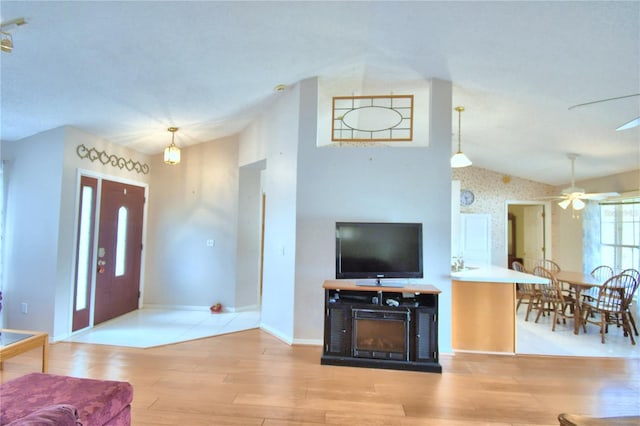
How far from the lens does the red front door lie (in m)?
4.47

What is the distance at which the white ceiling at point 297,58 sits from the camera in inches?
89.9

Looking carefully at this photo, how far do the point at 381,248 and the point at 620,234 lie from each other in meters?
5.01

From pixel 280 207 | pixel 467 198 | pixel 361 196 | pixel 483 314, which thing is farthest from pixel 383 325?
pixel 467 198

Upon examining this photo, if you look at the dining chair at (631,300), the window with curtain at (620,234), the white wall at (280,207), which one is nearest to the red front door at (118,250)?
the white wall at (280,207)

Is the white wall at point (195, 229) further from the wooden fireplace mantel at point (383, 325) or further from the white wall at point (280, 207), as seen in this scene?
the wooden fireplace mantel at point (383, 325)

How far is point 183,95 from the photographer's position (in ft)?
11.4

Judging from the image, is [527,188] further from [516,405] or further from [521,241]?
[516,405]

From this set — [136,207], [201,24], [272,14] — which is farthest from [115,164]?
[272,14]

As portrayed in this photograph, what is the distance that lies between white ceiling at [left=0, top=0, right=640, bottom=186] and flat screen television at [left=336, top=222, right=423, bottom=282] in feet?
5.80

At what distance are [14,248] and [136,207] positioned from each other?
5.27 ft

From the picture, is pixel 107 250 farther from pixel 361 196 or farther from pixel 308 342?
pixel 361 196

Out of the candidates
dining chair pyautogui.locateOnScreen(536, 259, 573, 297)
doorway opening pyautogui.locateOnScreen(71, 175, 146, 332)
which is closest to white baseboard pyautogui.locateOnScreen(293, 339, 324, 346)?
doorway opening pyautogui.locateOnScreen(71, 175, 146, 332)

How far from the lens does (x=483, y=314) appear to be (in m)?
3.73

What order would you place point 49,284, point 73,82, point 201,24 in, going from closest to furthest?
point 201,24 → point 73,82 → point 49,284
